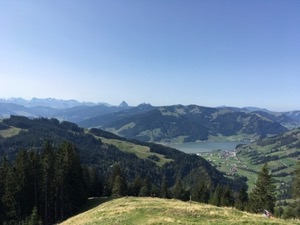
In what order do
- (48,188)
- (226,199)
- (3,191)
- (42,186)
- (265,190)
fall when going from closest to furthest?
(3,191)
(42,186)
(48,188)
(265,190)
(226,199)

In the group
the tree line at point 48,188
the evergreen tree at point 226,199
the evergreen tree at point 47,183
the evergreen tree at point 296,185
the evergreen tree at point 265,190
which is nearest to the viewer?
the evergreen tree at point 296,185

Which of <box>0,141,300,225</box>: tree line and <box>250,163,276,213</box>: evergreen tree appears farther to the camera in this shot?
<box>250,163,276,213</box>: evergreen tree

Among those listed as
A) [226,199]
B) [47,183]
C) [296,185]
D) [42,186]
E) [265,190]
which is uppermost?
[296,185]

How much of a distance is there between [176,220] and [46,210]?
5349 cm

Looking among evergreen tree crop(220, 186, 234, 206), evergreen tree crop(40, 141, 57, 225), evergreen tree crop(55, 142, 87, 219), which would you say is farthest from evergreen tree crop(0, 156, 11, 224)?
evergreen tree crop(220, 186, 234, 206)

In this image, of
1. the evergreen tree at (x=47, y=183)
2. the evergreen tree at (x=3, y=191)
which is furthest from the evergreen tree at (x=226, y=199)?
the evergreen tree at (x=3, y=191)

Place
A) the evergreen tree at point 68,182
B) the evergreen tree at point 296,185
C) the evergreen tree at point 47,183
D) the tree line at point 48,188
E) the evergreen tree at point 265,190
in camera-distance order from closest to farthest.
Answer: the evergreen tree at point 296,185 < the tree line at point 48,188 < the evergreen tree at point 47,183 < the evergreen tree at point 68,182 < the evergreen tree at point 265,190

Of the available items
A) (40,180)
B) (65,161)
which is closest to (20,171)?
(40,180)

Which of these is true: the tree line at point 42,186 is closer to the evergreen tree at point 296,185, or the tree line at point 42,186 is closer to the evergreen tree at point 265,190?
the evergreen tree at point 265,190

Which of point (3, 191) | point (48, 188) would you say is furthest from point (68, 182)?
point (3, 191)

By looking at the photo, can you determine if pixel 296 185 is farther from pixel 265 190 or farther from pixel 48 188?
pixel 48 188

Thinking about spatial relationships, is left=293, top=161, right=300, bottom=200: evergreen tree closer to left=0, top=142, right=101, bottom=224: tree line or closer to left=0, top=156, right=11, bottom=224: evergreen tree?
left=0, top=142, right=101, bottom=224: tree line

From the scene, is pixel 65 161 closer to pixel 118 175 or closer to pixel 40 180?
pixel 40 180

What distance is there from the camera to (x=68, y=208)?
274 ft
